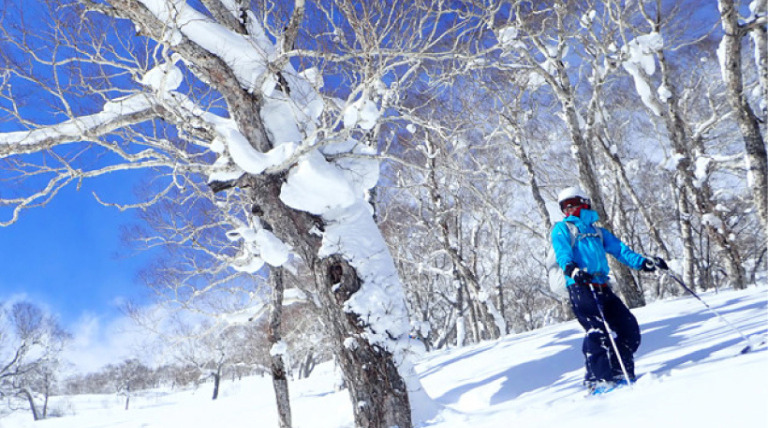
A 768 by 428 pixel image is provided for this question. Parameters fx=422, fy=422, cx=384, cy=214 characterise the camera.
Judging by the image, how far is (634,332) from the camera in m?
3.19

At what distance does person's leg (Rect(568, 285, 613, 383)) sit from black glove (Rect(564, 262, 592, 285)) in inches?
3.8

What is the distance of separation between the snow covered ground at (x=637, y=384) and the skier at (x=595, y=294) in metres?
0.26

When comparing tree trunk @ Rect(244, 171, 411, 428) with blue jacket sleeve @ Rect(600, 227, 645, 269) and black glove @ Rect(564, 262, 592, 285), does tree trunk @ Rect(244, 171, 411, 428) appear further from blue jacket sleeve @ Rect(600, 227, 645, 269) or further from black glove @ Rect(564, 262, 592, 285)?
blue jacket sleeve @ Rect(600, 227, 645, 269)

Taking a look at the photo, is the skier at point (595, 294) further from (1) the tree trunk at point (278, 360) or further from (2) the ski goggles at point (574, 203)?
(1) the tree trunk at point (278, 360)

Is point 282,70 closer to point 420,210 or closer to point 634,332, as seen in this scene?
point 634,332

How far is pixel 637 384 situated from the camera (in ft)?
7.64

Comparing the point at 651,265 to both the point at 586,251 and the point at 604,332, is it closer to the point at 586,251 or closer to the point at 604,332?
the point at 586,251

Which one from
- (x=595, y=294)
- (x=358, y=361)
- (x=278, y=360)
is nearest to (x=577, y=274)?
(x=595, y=294)

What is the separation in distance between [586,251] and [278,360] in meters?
4.65

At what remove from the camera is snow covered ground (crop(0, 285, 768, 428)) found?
1.53m

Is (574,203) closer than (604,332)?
No

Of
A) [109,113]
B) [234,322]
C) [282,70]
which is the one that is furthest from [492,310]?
[109,113]

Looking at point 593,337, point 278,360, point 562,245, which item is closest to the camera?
point 593,337

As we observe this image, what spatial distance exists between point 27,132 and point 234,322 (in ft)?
11.7
